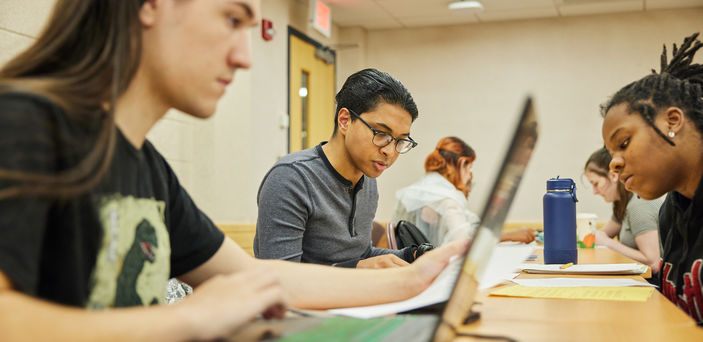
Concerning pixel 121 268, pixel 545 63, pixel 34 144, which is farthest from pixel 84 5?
pixel 545 63

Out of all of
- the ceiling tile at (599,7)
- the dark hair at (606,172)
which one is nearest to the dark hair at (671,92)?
the dark hair at (606,172)

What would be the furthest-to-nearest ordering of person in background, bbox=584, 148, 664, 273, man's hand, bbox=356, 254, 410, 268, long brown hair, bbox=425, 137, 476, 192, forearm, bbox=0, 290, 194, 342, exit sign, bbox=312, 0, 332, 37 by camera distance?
exit sign, bbox=312, 0, 332, 37, long brown hair, bbox=425, 137, 476, 192, person in background, bbox=584, 148, 664, 273, man's hand, bbox=356, 254, 410, 268, forearm, bbox=0, 290, 194, 342

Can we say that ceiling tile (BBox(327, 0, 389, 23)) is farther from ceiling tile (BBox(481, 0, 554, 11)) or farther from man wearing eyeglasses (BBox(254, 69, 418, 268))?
man wearing eyeglasses (BBox(254, 69, 418, 268))

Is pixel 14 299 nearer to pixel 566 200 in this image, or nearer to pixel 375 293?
pixel 375 293

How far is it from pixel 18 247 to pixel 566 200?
62.8 inches

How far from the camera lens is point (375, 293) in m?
1.03

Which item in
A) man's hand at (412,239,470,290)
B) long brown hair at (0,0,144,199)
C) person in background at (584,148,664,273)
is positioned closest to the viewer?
long brown hair at (0,0,144,199)

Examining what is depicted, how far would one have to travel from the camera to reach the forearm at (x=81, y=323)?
1.62 feet

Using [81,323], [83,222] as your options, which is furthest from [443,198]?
[81,323]

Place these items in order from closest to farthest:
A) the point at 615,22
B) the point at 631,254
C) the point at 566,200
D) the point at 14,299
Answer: the point at 14,299
the point at 566,200
the point at 631,254
the point at 615,22

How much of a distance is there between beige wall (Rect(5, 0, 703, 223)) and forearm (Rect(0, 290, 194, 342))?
372cm

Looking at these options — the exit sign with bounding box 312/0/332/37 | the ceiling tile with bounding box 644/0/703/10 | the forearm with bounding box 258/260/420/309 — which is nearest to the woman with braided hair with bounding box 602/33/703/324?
the forearm with bounding box 258/260/420/309

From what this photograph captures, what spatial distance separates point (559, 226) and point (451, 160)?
5.47ft

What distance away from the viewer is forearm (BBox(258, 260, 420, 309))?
1.00 m
